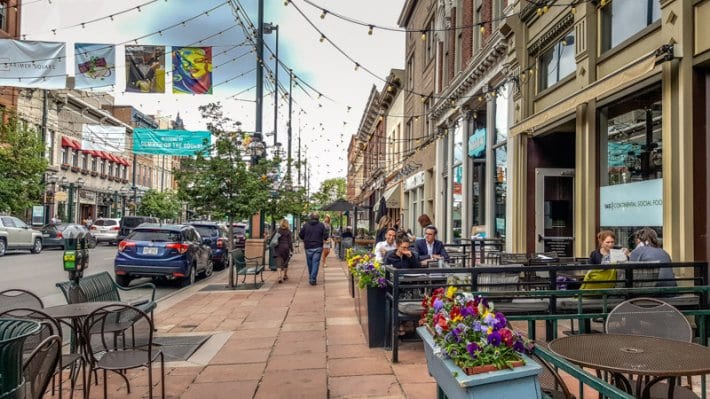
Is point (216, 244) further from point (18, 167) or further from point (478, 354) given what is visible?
point (478, 354)

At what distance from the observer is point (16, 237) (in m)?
22.0

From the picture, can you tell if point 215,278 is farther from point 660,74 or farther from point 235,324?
point 660,74

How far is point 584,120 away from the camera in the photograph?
31.3 feet

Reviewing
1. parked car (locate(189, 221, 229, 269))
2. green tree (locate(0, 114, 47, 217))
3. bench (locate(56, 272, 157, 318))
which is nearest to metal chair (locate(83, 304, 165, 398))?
bench (locate(56, 272, 157, 318))

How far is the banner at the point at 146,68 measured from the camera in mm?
16594

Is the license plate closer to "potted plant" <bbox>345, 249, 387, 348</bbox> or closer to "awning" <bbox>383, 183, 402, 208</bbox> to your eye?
"potted plant" <bbox>345, 249, 387, 348</bbox>

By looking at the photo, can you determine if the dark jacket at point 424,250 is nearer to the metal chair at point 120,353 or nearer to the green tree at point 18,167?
the metal chair at point 120,353

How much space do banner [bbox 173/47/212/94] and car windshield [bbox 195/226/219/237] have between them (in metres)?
4.77

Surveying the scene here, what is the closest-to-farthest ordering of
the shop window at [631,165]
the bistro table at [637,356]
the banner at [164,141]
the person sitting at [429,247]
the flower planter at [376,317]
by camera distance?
1. the bistro table at [637,356]
2. the flower planter at [376,317]
3. the shop window at [631,165]
4. the person sitting at [429,247]
5. the banner at [164,141]

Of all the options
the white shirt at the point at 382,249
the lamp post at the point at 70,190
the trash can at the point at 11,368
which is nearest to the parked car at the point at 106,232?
the lamp post at the point at 70,190

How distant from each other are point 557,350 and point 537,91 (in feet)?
31.9

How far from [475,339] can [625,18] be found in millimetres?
7979

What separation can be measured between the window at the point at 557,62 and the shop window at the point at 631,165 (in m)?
1.84

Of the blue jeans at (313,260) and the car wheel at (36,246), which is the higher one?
the blue jeans at (313,260)
